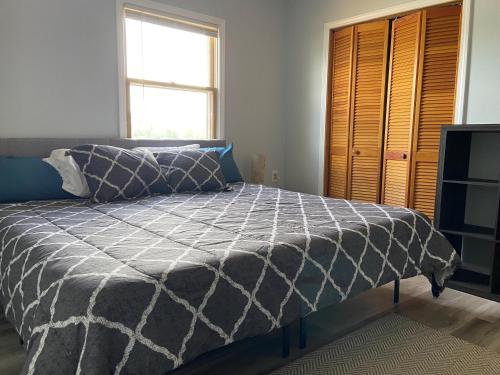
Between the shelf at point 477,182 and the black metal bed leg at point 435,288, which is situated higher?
the shelf at point 477,182

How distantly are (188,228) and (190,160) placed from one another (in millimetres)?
1201

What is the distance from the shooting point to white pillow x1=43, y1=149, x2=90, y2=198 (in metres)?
2.56

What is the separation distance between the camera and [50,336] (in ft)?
3.78

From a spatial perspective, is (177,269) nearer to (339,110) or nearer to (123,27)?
(123,27)

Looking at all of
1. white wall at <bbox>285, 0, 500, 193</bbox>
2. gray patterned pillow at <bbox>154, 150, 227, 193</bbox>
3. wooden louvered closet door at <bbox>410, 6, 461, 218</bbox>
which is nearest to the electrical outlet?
white wall at <bbox>285, 0, 500, 193</bbox>

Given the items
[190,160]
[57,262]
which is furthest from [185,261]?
[190,160]

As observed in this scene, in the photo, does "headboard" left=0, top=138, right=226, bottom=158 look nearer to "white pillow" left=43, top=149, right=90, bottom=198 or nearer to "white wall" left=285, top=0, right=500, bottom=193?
"white pillow" left=43, top=149, right=90, bottom=198

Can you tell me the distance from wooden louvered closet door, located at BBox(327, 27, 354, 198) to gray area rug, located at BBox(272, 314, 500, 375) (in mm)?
1963

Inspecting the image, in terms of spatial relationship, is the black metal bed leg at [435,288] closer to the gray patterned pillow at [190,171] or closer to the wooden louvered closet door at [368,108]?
the wooden louvered closet door at [368,108]

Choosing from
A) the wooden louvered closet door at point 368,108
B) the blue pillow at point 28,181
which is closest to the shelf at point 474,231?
the wooden louvered closet door at point 368,108

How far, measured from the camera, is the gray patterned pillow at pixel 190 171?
9.46 feet

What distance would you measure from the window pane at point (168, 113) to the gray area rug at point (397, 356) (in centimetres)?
228

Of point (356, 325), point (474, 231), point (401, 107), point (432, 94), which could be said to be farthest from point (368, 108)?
point (356, 325)

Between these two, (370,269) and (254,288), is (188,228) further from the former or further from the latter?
(370,269)
